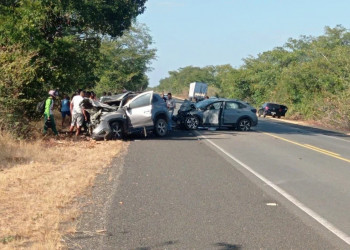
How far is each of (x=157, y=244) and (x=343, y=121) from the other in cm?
3076

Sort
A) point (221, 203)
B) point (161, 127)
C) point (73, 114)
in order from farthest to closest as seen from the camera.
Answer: point (161, 127), point (73, 114), point (221, 203)

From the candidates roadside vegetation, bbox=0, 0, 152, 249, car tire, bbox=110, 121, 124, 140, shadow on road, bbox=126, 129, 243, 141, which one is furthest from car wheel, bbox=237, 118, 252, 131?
car tire, bbox=110, 121, 124, 140

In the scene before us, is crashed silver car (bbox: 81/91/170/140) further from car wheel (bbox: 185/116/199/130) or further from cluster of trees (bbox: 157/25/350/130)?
cluster of trees (bbox: 157/25/350/130)

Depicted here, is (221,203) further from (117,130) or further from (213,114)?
(213,114)

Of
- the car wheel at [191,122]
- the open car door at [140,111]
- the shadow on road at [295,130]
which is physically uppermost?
the open car door at [140,111]

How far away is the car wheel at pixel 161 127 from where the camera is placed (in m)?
19.0

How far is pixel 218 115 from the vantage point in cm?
2341

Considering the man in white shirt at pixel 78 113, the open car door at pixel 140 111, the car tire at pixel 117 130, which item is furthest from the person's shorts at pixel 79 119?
the open car door at pixel 140 111

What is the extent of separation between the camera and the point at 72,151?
1420cm

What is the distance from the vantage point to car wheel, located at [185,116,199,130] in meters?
23.2

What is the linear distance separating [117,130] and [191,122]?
636 cm

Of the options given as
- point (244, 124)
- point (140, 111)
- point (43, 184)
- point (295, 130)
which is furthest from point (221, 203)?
point (295, 130)

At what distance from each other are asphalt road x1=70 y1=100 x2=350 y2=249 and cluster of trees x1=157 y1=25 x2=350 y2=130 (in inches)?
905

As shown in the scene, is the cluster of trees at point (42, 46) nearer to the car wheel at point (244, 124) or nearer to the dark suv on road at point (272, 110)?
the car wheel at point (244, 124)
